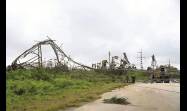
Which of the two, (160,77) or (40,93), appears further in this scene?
(160,77)

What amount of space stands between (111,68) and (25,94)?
30563 millimetres

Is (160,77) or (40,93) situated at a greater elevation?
(160,77)

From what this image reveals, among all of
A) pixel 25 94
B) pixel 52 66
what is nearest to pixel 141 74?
pixel 52 66

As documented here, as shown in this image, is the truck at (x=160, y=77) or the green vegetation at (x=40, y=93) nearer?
the green vegetation at (x=40, y=93)

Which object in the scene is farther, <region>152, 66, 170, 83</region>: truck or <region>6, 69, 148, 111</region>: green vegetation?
<region>152, 66, 170, 83</region>: truck
